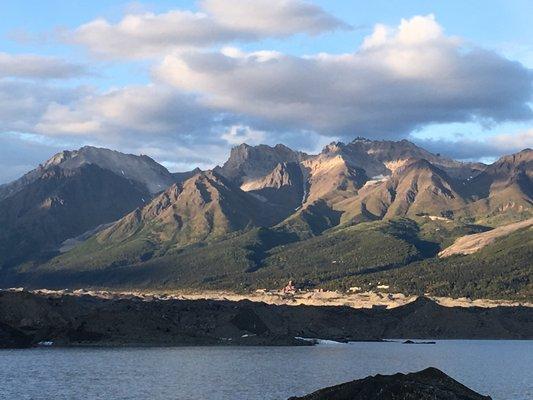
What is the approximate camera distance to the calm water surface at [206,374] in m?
122

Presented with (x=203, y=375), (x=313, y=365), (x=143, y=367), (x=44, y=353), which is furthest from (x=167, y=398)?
(x=44, y=353)

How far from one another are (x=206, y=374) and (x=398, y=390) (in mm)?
71513

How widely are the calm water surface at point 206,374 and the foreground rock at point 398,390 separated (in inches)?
1160

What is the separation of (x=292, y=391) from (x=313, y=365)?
164 ft

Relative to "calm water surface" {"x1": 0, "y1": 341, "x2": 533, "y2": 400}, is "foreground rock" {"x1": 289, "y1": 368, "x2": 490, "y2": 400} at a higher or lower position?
higher

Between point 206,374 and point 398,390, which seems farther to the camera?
point 206,374

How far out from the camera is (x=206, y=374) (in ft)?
495

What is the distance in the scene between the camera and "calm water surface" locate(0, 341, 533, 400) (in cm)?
12200

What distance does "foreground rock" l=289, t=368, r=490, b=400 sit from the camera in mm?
83706

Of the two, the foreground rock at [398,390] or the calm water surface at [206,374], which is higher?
the foreground rock at [398,390]

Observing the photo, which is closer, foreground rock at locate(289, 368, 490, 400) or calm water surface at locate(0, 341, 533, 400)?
foreground rock at locate(289, 368, 490, 400)

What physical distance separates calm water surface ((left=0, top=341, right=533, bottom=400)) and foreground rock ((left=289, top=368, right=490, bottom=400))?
29470 millimetres

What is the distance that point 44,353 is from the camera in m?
196

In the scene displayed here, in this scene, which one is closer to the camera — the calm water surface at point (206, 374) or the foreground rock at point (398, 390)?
the foreground rock at point (398, 390)
